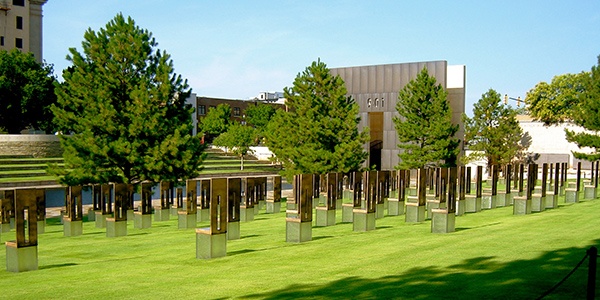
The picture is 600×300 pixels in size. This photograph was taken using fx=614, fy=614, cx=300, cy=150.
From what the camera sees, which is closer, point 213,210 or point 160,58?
point 213,210

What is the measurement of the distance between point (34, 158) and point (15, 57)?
1228cm

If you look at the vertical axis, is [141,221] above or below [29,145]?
below

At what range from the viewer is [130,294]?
356 inches

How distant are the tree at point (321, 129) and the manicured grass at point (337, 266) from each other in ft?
67.3

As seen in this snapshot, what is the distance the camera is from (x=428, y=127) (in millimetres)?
41938

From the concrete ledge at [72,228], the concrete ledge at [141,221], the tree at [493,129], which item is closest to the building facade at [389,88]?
the tree at [493,129]

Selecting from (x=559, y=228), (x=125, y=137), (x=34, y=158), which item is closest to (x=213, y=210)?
(x=559, y=228)

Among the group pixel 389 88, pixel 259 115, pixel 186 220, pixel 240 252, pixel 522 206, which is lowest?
pixel 186 220

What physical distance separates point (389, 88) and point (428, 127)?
46.4 ft

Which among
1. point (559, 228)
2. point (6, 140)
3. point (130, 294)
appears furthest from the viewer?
point (6, 140)

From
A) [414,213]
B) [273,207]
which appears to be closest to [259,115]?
[273,207]

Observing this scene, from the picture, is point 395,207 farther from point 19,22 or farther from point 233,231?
point 19,22

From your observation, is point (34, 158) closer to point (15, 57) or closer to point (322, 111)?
point (15, 57)

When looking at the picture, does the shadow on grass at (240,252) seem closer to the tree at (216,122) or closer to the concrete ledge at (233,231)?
the concrete ledge at (233,231)
